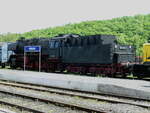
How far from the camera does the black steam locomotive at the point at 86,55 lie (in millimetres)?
18734

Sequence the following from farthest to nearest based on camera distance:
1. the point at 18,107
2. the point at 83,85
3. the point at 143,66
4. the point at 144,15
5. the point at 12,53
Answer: the point at 144,15 → the point at 12,53 → the point at 143,66 → the point at 83,85 → the point at 18,107

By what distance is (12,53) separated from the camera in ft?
99.9

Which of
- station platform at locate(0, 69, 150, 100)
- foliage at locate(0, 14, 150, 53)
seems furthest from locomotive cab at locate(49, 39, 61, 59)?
foliage at locate(0, 14, 150, 53)

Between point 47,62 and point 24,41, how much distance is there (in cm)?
538

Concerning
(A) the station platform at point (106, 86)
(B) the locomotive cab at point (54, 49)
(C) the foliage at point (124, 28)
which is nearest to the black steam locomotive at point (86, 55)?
(B) the locomotive cab at point (54, 49)

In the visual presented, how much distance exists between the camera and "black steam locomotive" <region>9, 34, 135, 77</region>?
18.7 meters

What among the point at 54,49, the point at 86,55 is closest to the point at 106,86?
the point at 86,55

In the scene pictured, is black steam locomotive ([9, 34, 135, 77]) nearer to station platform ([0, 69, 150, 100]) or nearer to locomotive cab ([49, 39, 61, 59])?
locomotive cab ([49, 39, 61, 59])

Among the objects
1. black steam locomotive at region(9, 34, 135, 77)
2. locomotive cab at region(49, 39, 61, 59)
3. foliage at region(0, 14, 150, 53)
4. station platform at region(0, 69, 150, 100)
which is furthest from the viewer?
foliage at region(0, 14, 150, 53)

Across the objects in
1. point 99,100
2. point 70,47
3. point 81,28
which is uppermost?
point 81,28

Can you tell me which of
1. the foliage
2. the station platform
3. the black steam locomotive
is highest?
the foliage

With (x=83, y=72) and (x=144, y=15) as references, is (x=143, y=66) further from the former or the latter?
(x=144, y=15)

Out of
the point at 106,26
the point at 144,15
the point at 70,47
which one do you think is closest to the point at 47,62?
the point at 70,47

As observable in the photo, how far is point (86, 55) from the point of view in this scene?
67.4 feet
